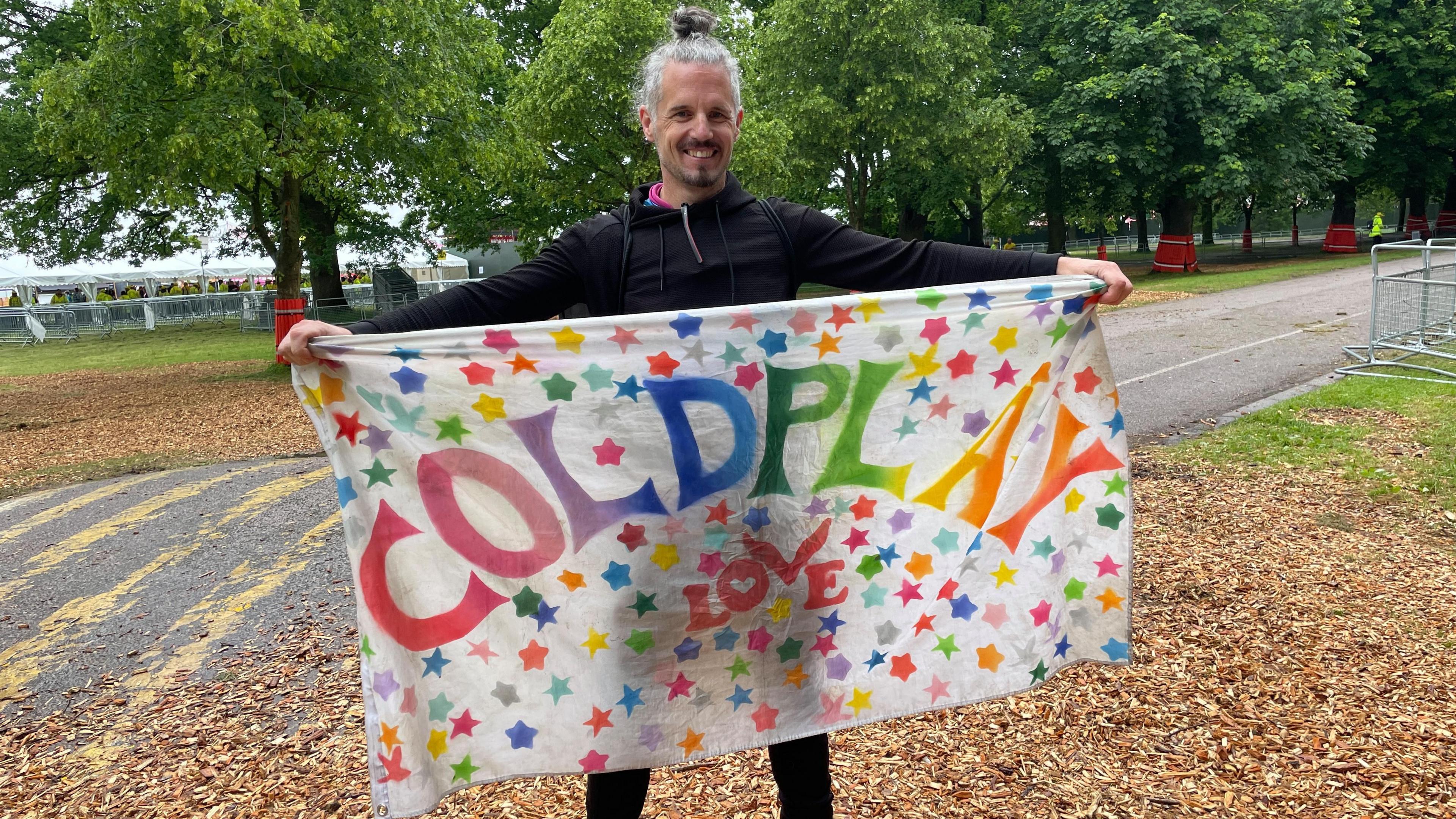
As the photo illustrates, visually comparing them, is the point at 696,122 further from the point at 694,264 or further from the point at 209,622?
the point at 209,622

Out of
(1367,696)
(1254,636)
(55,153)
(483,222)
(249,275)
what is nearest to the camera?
(1367,696)

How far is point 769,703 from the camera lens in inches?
98.9

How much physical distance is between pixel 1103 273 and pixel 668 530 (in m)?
1.30

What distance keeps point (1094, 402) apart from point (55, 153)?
1557 centimetres

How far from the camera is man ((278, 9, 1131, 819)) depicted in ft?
7.70

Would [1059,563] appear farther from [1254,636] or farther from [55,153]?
[55,153]

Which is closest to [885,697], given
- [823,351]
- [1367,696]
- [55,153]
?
[823,351]

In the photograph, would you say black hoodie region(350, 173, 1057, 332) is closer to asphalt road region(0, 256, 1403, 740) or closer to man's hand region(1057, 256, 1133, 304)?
man's hand region(1057, 256, 1133, 304)

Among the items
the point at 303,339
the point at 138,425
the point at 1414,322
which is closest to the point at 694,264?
the point at 303,339

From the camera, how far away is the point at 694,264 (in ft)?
7.88

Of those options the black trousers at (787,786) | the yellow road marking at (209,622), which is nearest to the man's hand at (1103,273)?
the black trousers at (787,786)

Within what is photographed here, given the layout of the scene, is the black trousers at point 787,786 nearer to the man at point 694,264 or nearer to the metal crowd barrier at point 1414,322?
the man at point 694,264

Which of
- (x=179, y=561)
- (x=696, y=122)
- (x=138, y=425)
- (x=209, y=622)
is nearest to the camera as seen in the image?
(x=696, y=122)

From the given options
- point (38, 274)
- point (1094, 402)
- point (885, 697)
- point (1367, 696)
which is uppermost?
point (38, 274)
